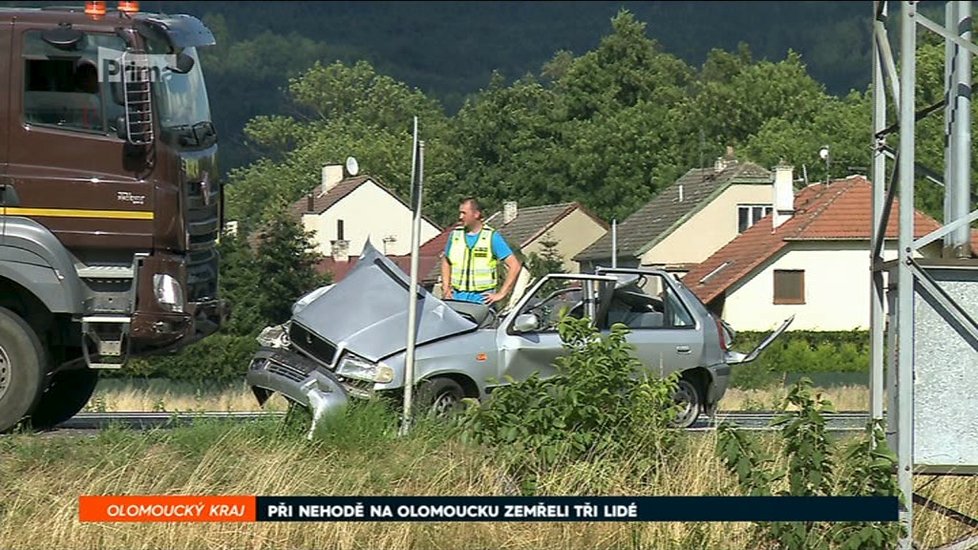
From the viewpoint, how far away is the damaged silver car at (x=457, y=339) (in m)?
13.6

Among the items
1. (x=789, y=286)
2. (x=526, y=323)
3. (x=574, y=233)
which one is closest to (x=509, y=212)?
(x=574, y=233)

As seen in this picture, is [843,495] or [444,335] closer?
[843,495]

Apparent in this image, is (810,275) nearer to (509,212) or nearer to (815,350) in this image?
(815,350)

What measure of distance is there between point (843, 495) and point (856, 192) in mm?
50933

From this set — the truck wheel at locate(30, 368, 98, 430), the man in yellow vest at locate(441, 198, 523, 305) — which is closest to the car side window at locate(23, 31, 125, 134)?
the truck wheel at locate(30, 368, 98, 430)

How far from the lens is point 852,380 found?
35.5 metres

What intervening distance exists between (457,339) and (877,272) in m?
3.88

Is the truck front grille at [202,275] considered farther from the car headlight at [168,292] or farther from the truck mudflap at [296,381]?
the truck mudflap at [296,381]

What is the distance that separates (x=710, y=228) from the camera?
2813 inches

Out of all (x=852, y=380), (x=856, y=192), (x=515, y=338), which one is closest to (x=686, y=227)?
(x=856, y=192)

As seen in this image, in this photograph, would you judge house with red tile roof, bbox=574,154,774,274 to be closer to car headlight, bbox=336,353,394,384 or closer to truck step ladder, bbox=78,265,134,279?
car headlight, bbox=336,353,394,384

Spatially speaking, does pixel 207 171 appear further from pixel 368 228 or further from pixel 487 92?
pixel 487 92

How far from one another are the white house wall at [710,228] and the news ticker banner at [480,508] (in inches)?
2356

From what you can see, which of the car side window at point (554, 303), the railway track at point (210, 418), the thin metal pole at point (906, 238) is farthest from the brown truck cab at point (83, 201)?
the thin metal pole at point (906, 238)
